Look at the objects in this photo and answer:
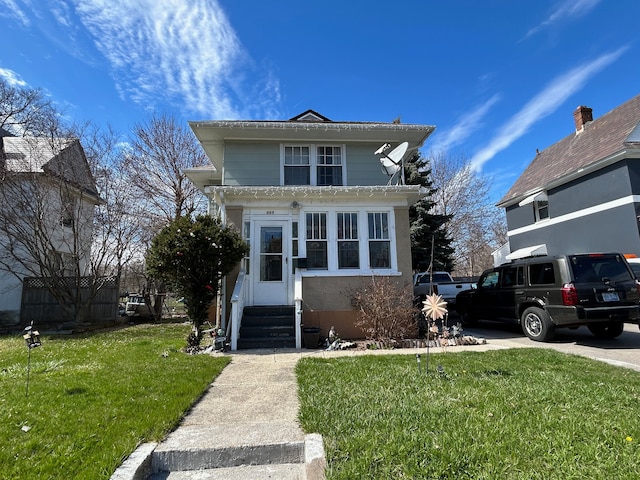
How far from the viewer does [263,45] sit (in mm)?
9953

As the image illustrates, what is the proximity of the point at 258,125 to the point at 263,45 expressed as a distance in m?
2.59

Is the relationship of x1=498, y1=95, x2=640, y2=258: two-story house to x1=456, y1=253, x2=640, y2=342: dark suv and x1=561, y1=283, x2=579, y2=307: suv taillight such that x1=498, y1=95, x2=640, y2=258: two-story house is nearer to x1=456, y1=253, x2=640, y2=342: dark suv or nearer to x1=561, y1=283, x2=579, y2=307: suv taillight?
x1=456, y1=253, x2=640, y2=342: dark suv

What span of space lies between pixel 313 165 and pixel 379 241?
9.97 feet

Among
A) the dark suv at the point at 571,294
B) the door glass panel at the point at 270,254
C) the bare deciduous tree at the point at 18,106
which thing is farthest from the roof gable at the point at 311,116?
the bare deciduous tree at the point at 18,106

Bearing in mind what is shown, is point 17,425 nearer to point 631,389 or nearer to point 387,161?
point 631,389

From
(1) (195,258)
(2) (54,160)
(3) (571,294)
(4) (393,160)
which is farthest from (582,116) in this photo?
(2) (54,160)

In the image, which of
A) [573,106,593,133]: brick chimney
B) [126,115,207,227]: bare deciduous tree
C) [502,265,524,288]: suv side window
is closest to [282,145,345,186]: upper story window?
[502,265,524,288]: suv side window

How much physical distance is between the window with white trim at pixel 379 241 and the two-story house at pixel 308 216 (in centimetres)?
3

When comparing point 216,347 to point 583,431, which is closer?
point 583,431

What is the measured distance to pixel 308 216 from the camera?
30.3 feet

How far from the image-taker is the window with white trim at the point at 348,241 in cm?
906

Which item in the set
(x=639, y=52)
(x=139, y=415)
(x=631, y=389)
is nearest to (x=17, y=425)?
(x=139, y=415)

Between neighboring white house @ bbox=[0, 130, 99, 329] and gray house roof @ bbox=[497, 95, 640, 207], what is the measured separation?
66.7 ft

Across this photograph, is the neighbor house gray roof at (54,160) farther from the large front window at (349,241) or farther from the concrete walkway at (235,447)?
the concrete walkway at (235,447)
